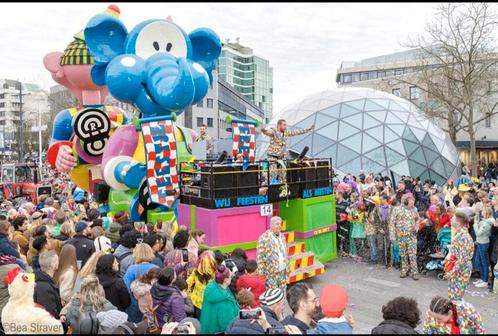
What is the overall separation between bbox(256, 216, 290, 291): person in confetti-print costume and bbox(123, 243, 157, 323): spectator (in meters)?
1.91

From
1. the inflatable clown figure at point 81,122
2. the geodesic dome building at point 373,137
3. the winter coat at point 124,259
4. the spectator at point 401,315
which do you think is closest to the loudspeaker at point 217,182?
the winter coat at point 124,259

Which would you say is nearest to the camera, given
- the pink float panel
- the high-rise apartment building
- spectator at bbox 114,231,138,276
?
spectator at bbox 114,231,138,276

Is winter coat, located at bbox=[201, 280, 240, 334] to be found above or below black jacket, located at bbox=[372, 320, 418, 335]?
below

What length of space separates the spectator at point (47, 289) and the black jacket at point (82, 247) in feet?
5.56

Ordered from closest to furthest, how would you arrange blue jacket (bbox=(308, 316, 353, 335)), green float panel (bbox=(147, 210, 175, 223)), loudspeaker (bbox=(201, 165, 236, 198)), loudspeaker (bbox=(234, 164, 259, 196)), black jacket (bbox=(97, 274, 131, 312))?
blue jacket (bbox=(308, 316, 353, 335))
black jacket (bbox=(97, 274, 131, 312))
loudspeaker (bbox=(201, 165, 236, 198))
loudspeaker (bbox=(234, 164, 259, 196))
green float panel (bbox=(147, 210, 175, 223))

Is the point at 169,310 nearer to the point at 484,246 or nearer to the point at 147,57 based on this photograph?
the point at 484,246

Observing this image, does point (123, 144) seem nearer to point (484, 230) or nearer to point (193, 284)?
point (193, 284)

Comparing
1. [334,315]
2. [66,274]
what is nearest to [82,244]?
[66,274]

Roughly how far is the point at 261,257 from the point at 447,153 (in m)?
20.0

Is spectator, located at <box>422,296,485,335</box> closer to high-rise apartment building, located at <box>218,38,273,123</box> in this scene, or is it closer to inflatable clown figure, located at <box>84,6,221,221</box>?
inflatable clown figure, located at <box>84,6,221,221</box>

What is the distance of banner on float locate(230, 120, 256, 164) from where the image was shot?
1100 centimetres

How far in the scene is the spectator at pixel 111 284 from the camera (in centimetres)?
472

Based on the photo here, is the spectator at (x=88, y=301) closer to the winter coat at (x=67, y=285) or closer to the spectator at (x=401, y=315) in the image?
the winter coat at (x=67, y=285)

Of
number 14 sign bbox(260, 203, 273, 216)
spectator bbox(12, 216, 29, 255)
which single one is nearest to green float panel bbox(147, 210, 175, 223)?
number 14 sign bbox(260, 203, 273, 216)
